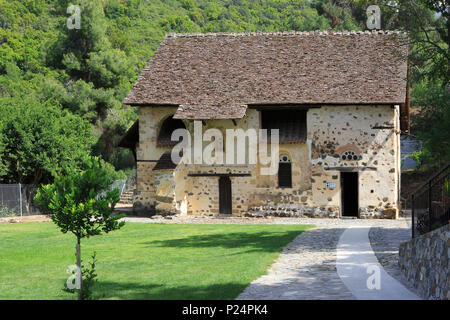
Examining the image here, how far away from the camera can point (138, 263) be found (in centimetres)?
1558

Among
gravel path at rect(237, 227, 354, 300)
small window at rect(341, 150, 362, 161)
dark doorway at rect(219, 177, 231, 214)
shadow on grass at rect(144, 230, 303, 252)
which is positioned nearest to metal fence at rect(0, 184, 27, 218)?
dark doorway at rect(219, 177, 231, 214)

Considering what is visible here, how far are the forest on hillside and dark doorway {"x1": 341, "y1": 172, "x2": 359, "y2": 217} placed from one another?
468cm

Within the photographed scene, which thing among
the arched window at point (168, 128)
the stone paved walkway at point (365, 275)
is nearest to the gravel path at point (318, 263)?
the stone paved walkway at point (365, 275)

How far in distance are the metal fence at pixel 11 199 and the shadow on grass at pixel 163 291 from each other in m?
21.9

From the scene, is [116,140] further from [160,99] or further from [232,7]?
[232,7]

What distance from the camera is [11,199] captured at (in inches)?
1282

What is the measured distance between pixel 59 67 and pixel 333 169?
24.7 meters

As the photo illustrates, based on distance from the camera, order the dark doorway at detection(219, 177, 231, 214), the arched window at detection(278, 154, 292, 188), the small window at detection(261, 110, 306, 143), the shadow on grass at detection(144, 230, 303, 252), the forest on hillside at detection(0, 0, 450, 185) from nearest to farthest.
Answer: the shadow on grass at detection(144, 230, 303, 252) < the forest on hillside at detection(0, 0, 450, 185) < the small window at detection(261, 110, 306, 143) < the arched window at detection(278, 154, 292, 188) < the dark doorway at detection(219, 177, 231, 214)

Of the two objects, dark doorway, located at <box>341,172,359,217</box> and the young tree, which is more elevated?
the young tree

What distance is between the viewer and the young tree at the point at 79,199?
10875mm

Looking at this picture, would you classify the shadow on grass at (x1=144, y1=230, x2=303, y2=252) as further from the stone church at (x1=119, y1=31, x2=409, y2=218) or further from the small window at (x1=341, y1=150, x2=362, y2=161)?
the small window at (x1=341, y1=150, x2=362, y2=161)

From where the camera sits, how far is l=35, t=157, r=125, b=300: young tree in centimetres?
1088

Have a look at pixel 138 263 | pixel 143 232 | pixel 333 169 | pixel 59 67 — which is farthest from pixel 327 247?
pixel 59 67

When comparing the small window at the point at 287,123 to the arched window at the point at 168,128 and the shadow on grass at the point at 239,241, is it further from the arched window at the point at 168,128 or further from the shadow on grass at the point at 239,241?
the shadow on grass at the point at 239,241
